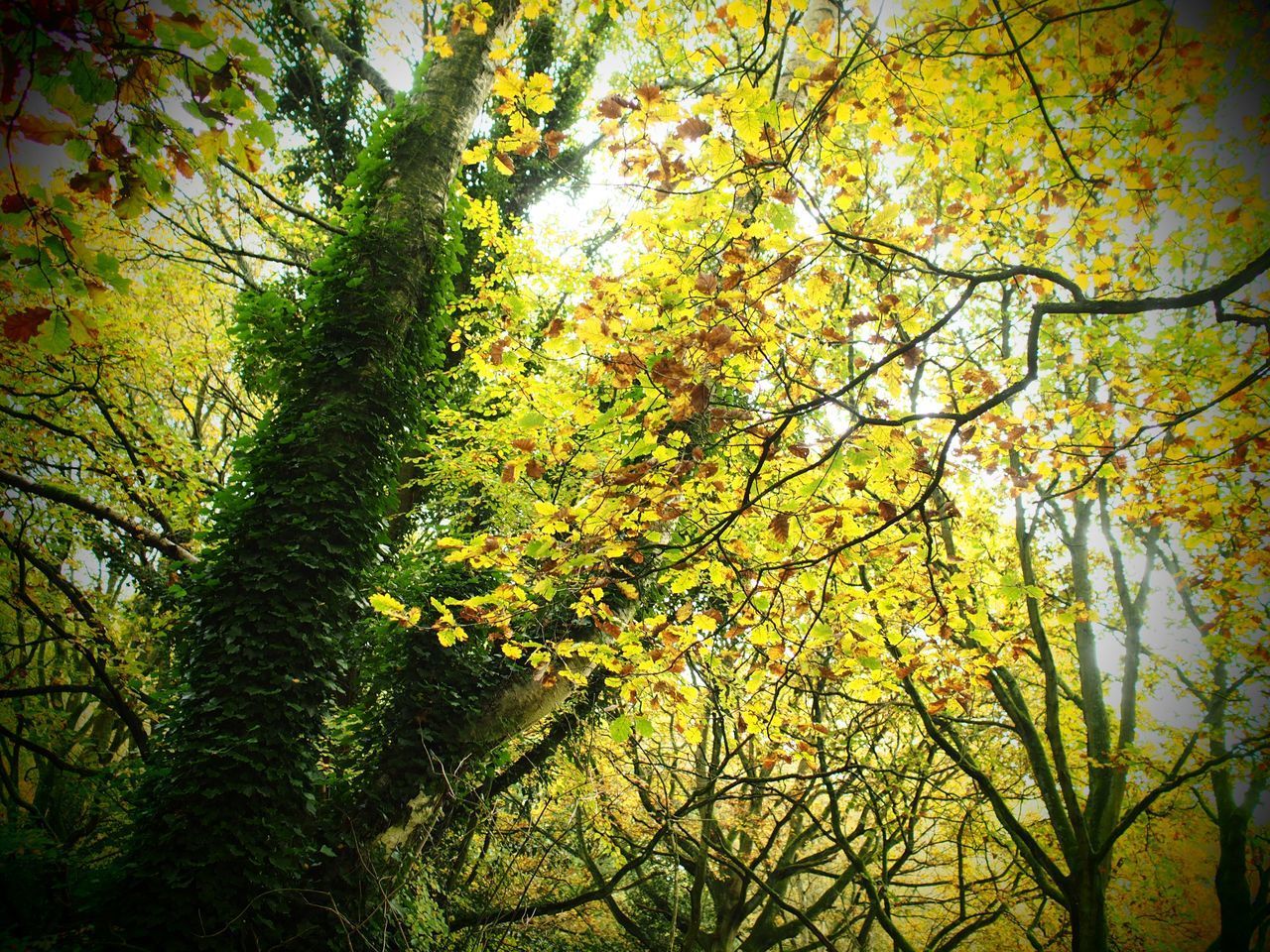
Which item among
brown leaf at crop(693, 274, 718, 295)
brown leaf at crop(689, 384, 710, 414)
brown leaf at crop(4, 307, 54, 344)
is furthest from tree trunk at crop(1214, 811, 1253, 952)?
brown leaf at crop(4, 307, 54, 344)

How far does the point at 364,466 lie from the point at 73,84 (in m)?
3.18

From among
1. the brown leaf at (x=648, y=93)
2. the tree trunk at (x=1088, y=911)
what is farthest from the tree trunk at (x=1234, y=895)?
the brown leaf at (x=648, y=93)

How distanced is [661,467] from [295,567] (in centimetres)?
315

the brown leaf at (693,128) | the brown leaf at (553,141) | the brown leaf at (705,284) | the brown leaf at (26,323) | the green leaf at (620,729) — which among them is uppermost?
the brown leaf at (553,141)

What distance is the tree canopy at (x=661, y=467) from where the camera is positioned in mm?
2244

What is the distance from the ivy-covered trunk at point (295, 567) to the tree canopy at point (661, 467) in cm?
3

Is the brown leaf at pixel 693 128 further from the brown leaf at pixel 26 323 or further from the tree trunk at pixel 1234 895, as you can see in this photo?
the tree trunk at pixel 1234 895

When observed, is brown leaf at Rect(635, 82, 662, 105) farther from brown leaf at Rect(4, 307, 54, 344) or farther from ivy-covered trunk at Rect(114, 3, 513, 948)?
ivy-covered trunk at Rect(114, 3, 513, 948)

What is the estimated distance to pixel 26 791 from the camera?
12656 millimetres

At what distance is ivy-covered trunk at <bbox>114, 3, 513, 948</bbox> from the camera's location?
3.30m

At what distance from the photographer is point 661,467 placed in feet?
8.45

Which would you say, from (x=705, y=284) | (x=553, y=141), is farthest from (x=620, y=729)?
(x=553, y=141)

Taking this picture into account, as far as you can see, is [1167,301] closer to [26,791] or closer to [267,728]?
[267,728]

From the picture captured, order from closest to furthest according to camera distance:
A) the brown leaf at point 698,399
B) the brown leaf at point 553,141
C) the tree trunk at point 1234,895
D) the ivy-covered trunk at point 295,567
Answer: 1. the brown leaf at point 698,399
2. the brown leaf at point 553,141
3. the ivy-covered trunk at point 295,567
4. the tree trunk at point 1234,895
